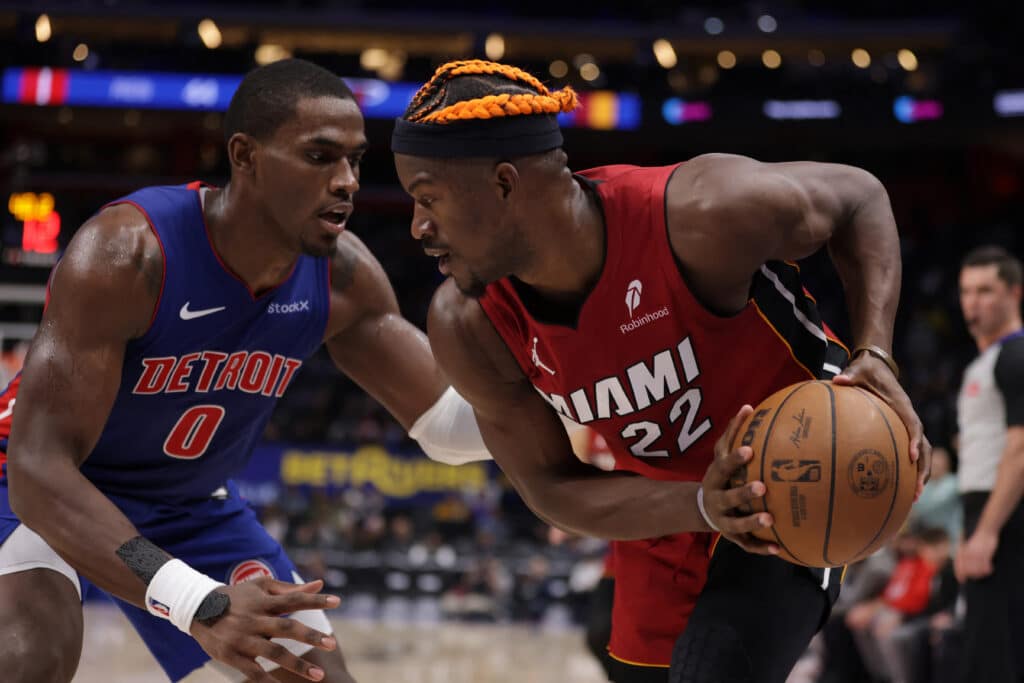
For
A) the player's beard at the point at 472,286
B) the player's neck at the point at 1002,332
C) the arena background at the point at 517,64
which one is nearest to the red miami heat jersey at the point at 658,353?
the player's beard at the point at 472,286

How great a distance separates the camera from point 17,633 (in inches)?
113

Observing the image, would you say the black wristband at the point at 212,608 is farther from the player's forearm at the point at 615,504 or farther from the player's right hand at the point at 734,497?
the player's right hand at the point at 734,497

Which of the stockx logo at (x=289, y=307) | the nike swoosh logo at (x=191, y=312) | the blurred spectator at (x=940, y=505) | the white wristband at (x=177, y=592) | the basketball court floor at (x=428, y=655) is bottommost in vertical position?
the basketball court floor at (x=428, y=655)

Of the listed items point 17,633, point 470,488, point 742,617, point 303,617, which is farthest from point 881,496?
point 470,488

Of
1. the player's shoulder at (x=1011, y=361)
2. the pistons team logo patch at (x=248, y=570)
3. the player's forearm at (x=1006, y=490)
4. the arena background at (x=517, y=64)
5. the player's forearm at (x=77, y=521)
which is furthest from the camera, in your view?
the arena background at (x=517, y=64)

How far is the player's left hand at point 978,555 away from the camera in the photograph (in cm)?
482

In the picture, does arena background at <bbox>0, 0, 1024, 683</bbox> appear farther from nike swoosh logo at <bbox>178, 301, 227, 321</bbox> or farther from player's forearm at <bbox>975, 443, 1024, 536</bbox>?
nike swoosh logo at <bbox>178, 301, 227, 321</bbox>

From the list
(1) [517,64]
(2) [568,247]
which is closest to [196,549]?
(2) [568,247]

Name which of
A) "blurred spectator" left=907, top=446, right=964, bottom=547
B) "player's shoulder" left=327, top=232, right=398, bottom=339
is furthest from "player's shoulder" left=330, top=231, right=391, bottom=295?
"blurred spectator" left=907, top=446, right=964, bottom=547

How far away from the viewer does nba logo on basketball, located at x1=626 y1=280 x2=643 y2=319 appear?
2604 mm

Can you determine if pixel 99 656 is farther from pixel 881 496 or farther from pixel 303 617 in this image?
pixel 881 496

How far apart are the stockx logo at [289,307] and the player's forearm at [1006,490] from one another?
306 cm

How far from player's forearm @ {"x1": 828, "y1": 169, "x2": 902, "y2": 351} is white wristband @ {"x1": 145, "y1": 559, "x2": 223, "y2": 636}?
1.55 meters

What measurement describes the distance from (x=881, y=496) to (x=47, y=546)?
2143 mm
